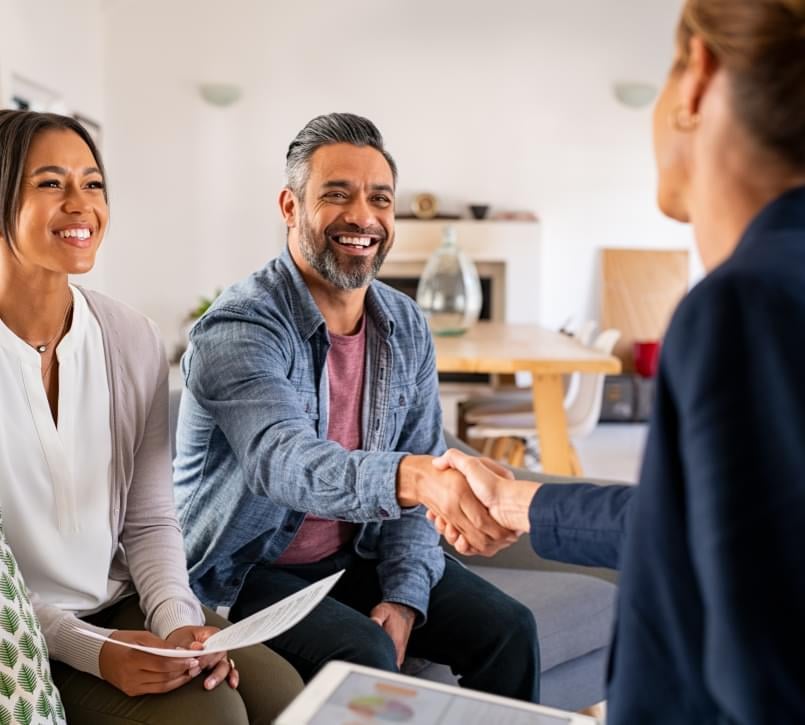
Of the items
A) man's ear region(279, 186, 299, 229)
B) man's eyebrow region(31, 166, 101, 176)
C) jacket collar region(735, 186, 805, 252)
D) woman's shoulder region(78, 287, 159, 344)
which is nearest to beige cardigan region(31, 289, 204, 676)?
woman's shoulder region(78, 287, 159, 344)

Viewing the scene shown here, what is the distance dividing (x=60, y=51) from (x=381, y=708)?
18.3 feet

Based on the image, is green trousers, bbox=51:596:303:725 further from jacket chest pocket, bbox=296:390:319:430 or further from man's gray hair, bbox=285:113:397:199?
man's gray hair, bbox=285:113:397:199

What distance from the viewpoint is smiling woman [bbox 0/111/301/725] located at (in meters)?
1.30

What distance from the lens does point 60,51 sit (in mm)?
5637

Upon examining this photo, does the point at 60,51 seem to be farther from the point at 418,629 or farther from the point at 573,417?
the point at 418,629

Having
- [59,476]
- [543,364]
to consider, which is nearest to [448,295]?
[543,364]

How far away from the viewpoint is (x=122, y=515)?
1.51 meters

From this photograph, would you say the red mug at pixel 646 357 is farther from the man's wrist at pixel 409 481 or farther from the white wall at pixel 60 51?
the man's wrist at pixel 409 481

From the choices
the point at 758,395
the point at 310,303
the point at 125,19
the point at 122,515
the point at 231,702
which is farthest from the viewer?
the point at 125,19

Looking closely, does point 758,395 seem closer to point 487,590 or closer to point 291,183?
point 487,590

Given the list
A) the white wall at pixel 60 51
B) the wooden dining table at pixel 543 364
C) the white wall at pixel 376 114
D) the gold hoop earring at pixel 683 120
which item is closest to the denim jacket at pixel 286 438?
the gold hoop earring at pixel 683 120

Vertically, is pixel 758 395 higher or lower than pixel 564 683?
higher

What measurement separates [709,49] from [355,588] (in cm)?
126

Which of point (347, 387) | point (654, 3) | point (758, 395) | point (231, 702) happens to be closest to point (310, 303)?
point (347, 387)
